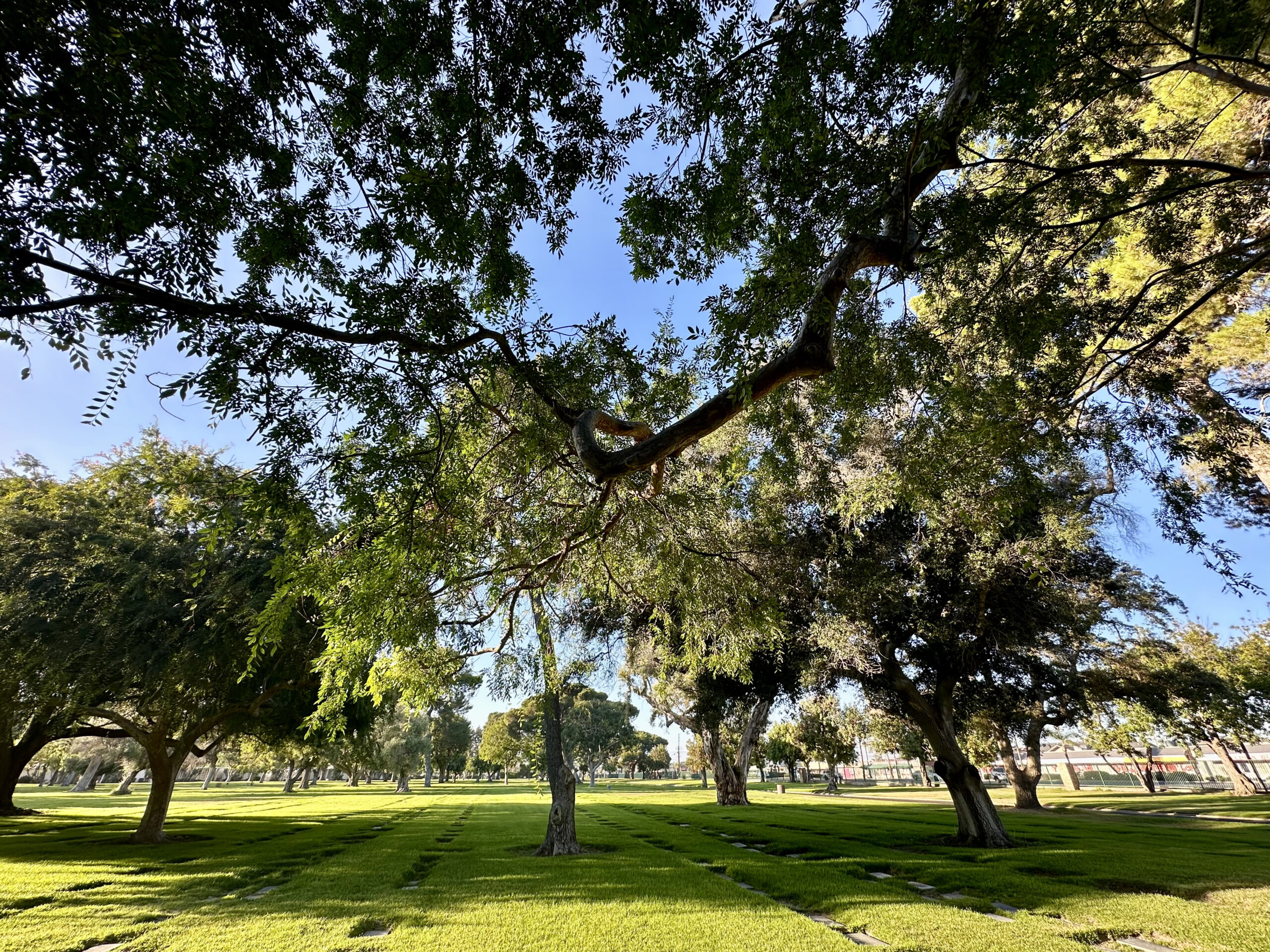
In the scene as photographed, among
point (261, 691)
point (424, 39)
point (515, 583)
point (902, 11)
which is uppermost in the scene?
point (424, 39)

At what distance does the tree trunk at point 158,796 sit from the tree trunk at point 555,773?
948 centimetres

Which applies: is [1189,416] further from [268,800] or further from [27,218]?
[268,800]

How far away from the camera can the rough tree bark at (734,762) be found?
26953 millimetres

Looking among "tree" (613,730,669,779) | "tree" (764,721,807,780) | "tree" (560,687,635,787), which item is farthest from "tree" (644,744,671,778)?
"tree" (764,721,807,780)

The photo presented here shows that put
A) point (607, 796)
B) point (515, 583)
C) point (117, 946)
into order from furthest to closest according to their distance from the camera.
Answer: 1. point (607, 796)
2. point (515, 583)
3. point (117, 946)

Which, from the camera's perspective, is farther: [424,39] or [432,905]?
[432,905]

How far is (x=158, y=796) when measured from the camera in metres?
13.6

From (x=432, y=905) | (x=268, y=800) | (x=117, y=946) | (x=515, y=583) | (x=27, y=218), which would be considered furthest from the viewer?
(x=268, y=800)

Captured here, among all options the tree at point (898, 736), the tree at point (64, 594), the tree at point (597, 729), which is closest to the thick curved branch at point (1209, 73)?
the tree at point (898, 736)

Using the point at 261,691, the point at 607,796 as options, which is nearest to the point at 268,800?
the point at 607,796

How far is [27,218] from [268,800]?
128 ft

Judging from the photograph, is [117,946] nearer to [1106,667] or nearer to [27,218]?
[27,218]

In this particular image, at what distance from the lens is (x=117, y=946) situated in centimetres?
532

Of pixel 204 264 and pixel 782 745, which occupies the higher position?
pixel 204 264
